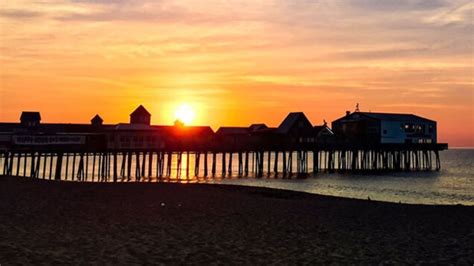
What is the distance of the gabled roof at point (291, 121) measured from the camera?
6388 cm

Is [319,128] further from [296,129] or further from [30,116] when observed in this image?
[30,116]

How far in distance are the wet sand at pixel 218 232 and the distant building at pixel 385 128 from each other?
4838 centimetres

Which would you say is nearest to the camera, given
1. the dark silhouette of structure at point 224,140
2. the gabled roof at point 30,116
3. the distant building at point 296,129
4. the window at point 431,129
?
the dark silhouette of structure at point 224,140

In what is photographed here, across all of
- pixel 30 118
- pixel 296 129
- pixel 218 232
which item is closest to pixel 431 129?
pixel 296 129

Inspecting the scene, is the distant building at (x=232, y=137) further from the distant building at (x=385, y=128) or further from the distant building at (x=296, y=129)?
the distant building at (x=385, y=128)

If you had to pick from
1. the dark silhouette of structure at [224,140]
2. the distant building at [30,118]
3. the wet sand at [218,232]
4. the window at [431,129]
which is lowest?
the wet sand at [218,232]

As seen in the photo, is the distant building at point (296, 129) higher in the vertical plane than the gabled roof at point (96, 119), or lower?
lower

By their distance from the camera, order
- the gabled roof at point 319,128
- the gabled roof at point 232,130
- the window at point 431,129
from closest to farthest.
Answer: the gabled roof at point 319,128
the window at point 431,129
the gabled roof at point 232,130

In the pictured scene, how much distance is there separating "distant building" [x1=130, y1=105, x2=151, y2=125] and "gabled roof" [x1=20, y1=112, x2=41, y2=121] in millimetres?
26231

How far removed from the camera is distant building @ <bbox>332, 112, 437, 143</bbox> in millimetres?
67125

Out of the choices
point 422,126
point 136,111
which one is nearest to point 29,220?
point 136,111

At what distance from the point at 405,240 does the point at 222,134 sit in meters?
59.5

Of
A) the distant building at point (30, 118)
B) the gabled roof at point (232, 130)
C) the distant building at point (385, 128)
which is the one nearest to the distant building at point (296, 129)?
the distant building at point (385, 128)

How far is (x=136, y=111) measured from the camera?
64.2 metres
